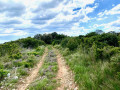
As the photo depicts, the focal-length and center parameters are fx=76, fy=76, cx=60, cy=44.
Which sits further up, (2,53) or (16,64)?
(2,53)

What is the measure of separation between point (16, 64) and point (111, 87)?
677 cm

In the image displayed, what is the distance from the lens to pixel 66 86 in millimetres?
3580

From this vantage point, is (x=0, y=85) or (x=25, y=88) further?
(x=0, y=85)

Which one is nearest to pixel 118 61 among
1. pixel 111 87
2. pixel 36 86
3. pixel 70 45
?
pixel 111 87

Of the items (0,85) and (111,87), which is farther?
(0,85)

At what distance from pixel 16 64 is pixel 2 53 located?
4806 mm

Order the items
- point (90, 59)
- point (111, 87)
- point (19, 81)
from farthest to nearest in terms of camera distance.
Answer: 1. point (90, 59)
2. point (19, 81)
3. point (111, 87)

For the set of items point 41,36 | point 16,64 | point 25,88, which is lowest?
point 25,88

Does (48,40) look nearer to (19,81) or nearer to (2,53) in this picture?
(2,53)

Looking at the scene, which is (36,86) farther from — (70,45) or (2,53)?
(2,53)

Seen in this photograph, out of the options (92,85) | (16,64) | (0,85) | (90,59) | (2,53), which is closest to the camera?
(92,85)

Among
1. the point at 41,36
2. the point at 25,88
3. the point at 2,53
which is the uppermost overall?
the point at 41,36

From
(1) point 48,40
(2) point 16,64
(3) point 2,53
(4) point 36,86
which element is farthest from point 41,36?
(4) point 36,86

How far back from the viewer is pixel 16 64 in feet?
21.4
